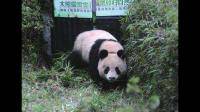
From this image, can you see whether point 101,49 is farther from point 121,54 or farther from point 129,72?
point 129,72

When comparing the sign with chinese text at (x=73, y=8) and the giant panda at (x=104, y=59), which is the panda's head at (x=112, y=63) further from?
the sign with chinese text at (x=73, y=8)

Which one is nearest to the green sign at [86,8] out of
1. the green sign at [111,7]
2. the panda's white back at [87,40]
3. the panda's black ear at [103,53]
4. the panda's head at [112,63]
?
the green sign at [111,7]

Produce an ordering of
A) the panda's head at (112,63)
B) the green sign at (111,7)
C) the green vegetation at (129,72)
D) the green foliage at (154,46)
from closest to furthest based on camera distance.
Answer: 1. the green foliage at (154,46)
2. the green vegetation at (129,72)
3. the panda's head at (112,63)
4. the green sign at (111,7)

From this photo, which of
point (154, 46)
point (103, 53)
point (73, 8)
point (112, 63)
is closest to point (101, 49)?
point (103, 53)

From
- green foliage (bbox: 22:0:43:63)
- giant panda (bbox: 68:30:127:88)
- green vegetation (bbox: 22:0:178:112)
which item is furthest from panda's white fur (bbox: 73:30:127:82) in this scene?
green foliage (bbox: 22:0:43:63)

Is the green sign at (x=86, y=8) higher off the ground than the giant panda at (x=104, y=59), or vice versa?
the green sign at (x=86, y=8)

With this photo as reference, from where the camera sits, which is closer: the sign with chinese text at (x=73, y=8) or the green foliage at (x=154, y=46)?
the green foliage at (x=154, y=46)

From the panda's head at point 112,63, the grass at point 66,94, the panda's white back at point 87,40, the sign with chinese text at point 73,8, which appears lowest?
the grass at point 66,94

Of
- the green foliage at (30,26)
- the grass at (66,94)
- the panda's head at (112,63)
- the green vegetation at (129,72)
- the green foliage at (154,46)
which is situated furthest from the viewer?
the green foliage at (30,26)

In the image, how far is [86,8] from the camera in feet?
23.7

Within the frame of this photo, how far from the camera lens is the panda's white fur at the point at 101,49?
632 cm

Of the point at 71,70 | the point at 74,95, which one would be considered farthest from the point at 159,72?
the point at 71,70

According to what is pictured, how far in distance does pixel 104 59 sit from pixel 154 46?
1.23m

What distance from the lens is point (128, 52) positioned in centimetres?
655
